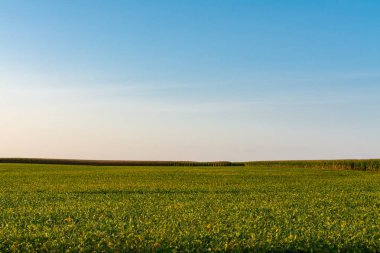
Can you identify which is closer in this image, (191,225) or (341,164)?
(191,225)

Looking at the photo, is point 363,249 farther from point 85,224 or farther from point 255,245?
point 85,224

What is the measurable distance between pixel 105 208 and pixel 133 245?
318 inches

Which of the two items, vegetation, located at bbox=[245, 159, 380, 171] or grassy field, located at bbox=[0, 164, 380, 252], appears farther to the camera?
vegetation, located at bbox=[245, 159, 380, 171]

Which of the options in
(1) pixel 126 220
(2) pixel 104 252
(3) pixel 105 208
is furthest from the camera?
(3) pixel 105 208

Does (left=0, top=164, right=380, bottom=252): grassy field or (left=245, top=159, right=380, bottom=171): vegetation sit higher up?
(left=245, top=159, right=380, bottom=171): vegetation

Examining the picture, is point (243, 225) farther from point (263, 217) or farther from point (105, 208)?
point (105, 208)

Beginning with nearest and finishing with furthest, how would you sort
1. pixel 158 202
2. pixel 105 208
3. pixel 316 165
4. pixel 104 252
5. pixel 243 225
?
pixel 104 252 < pixel 243 225 < pixel 105 208 < pixel 158 202 < pixel 316 165

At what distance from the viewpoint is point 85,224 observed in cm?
1658

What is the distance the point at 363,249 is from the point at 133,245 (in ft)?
22.8

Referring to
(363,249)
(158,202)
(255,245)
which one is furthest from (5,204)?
(363,249)

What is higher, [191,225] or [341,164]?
[341,164]

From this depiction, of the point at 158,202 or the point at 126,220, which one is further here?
the point at 158,202

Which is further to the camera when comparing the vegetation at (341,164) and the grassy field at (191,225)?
the vegetation at (341,164)

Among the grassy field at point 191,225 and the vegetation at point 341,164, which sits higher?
the vegetation at point 341,164
